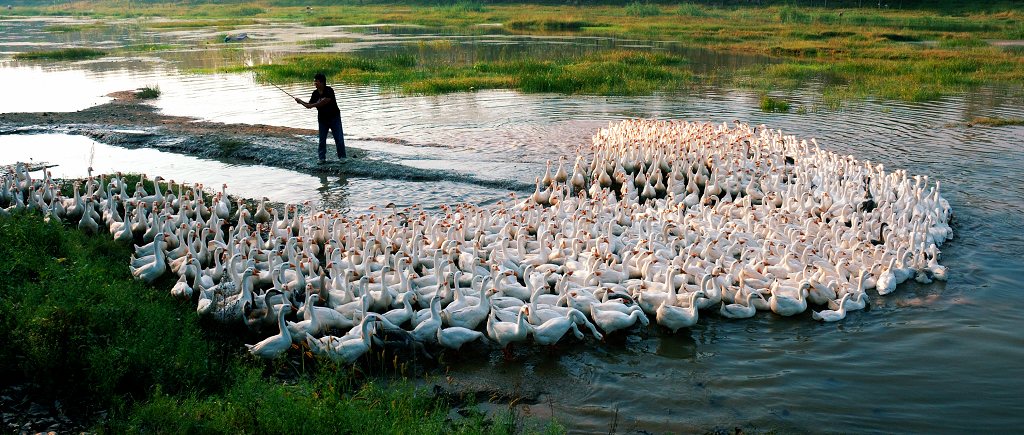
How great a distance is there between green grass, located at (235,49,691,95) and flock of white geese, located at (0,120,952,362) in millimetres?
14726

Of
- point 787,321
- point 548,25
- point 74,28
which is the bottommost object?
point 787,321

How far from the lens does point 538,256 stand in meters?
10.3

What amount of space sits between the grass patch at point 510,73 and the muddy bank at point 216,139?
26.5ft

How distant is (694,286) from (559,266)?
176 centimetres

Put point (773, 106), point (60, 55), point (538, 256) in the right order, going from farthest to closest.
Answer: point (60, 55) < point (773, 106) < point (538, 256)

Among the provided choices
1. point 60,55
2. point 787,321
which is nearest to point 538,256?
point 787,321

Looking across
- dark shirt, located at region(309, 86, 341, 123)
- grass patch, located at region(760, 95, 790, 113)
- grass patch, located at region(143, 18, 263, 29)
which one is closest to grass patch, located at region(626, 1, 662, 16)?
grass patch, located at region(143, 18, 263, 29)

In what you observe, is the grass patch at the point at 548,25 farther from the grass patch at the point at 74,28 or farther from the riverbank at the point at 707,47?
the grass patch at the point at 74,28

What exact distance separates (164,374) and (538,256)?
196 inches

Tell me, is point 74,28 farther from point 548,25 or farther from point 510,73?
point 510,73

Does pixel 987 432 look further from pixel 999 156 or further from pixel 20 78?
pixel 20 78

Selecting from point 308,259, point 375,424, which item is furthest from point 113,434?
point 308,259

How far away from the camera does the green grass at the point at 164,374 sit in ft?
19.3

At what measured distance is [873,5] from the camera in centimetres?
6316
